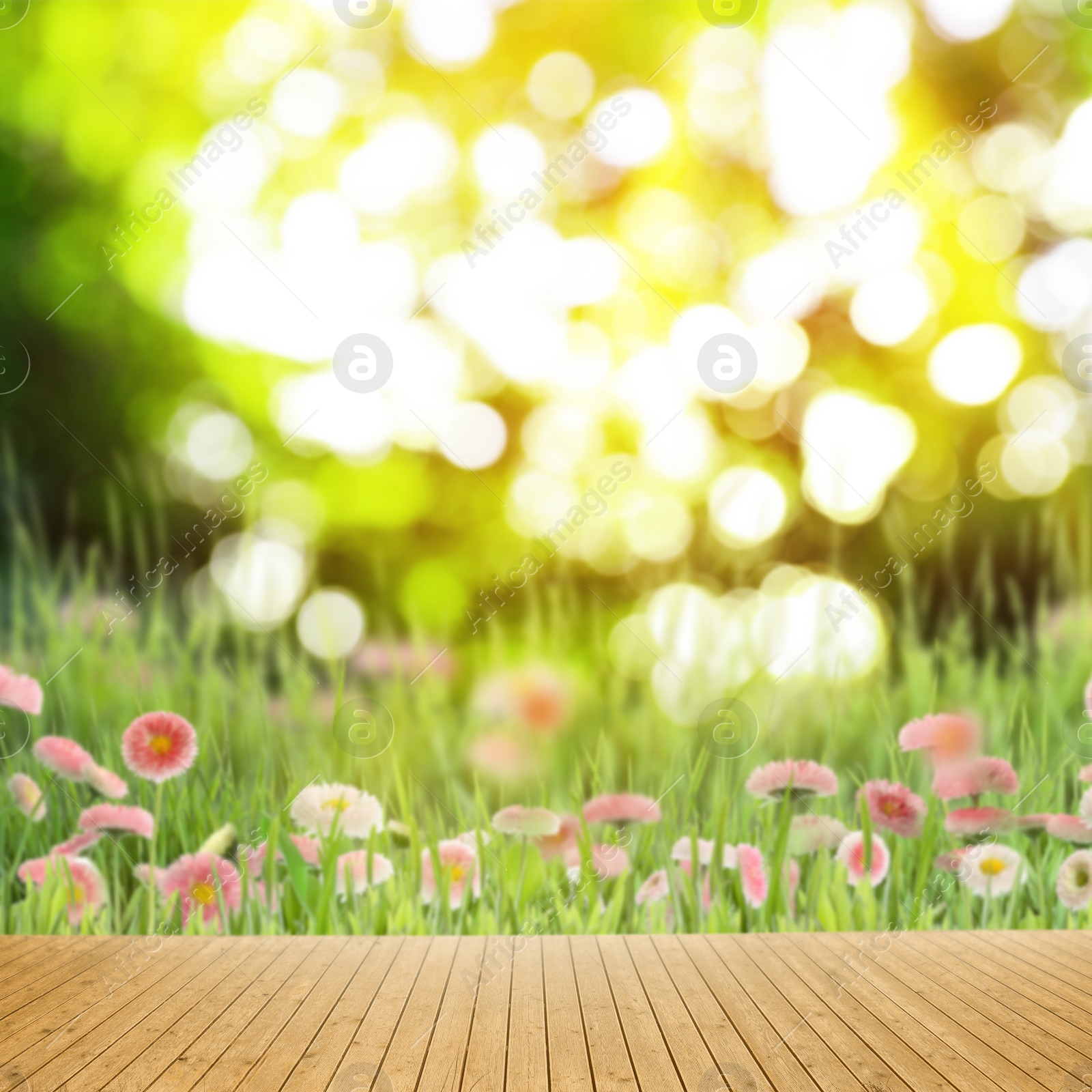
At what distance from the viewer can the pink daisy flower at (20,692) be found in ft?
9.75

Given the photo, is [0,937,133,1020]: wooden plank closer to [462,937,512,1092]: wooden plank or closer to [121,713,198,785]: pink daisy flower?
[121,713,198,785]: pink daisy flower

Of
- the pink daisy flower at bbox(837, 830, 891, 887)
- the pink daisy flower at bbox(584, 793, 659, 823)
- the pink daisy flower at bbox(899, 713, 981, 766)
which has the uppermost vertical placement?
the pink daisy flower at bbox(899, 713, 981, 766)

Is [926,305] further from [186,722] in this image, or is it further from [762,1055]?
[186,722]

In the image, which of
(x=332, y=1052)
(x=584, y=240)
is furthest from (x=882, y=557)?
(x=332, y=1052)

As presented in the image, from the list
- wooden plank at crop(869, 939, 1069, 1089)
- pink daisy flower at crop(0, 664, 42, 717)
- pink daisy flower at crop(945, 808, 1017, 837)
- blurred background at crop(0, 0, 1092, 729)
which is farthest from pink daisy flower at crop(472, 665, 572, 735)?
pink daisy flower at crop(0, 664, 42, 717)

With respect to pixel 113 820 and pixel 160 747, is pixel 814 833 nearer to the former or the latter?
pixel 160 747

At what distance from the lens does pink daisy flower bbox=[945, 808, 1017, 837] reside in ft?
9.75

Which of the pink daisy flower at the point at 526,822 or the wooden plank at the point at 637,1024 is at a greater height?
the pink daisy flower at the point at 526,822

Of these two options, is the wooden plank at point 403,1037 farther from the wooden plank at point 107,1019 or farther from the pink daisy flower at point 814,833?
the pink daisy flower at point 814,833

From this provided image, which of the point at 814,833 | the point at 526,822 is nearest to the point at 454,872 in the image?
the point at 526,822

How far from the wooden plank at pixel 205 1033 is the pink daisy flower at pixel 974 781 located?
184 cm

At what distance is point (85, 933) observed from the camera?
275 cm

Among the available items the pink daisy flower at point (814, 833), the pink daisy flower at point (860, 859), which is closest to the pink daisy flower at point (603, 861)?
the pink daisy flower at point (814, 833)

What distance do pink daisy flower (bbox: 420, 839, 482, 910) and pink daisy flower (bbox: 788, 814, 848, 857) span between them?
87 centimetres
